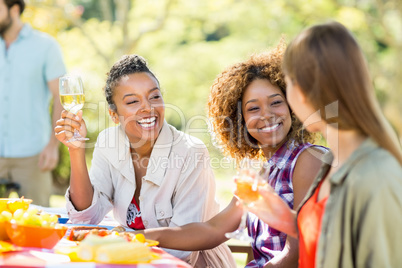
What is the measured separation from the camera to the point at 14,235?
7.43 ft

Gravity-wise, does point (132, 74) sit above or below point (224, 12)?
below

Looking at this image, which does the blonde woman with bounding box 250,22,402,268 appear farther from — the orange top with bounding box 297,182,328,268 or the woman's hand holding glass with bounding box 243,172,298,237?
the woman's hand holding glass with bounding box 243,172,298,237

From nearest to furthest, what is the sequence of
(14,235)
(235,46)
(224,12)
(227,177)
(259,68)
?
(14,235) → (259,68) → (227,177) → (224,12) → (235,46)

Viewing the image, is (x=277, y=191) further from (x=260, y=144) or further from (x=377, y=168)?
(x=377, y=168)

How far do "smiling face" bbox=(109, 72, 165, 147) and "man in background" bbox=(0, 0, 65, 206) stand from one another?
204 cm

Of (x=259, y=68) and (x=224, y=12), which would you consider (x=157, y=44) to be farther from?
(x=259, y=68)

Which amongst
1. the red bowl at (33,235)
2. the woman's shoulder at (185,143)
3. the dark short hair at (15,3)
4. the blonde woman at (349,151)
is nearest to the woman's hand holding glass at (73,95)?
the woman's shoulder at (185,143)

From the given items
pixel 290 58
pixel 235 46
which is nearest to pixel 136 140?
pixel 290 58

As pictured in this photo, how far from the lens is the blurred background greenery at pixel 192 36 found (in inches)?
458

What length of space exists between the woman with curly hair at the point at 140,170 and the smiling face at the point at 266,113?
479 millimetres

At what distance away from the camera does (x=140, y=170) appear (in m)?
3.52

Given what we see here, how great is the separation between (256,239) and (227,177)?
9.54 m

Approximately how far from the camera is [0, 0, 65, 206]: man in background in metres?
5.30

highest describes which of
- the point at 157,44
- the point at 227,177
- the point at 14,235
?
the point at 157,44
